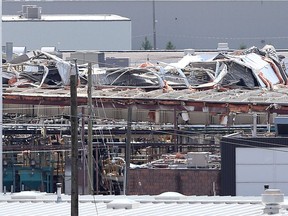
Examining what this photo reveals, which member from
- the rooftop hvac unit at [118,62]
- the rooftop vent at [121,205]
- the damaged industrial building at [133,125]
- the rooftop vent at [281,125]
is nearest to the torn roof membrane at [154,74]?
the damaged industrial building at [133,125]

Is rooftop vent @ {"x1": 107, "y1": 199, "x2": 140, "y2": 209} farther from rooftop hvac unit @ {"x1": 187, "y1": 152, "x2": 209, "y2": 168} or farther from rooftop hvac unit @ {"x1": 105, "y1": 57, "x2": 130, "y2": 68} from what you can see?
rooftop hvac unit @ {"x1": 105, "y1": 57, "x2": 130, "y2": 68}

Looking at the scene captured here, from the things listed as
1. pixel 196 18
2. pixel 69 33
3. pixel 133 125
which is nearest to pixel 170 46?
pixel 196 18

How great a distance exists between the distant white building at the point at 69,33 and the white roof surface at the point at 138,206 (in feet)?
172

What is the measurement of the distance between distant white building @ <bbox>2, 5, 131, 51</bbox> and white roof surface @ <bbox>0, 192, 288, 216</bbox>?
52.3 metres

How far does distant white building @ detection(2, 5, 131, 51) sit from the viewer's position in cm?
8581

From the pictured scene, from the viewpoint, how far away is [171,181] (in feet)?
143

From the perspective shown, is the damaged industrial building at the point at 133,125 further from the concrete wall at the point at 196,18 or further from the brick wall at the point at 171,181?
the concrete wall at the point at 196,18

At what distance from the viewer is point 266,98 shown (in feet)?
165

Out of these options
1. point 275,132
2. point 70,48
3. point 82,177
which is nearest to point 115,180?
point 82,177

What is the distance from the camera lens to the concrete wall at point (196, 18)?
103000 mm

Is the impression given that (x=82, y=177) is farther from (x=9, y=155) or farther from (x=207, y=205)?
(x=207, y=205)

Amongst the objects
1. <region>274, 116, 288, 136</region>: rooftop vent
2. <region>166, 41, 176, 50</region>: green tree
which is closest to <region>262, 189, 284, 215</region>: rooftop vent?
<region>274, 116, 288, 136</region>: rooftop vent

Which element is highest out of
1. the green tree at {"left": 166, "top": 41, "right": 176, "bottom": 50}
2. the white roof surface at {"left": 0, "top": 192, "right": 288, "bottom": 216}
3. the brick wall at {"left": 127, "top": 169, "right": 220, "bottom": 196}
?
the green tree at {"left": 166, "top": 41, "right": 176, "bottom": 50}

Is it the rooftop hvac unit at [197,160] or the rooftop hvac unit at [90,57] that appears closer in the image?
the rooftop hvac unit at [197,160]
